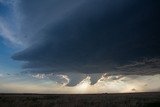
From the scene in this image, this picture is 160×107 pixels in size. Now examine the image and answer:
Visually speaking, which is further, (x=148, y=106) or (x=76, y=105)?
(x=76, y=105)

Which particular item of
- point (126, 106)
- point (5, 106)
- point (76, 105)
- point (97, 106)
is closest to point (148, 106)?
point (126, 106)

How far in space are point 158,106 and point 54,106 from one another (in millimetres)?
10199

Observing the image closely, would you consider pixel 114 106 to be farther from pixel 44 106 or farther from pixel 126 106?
pixel 44 106

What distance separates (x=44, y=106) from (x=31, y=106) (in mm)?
1392

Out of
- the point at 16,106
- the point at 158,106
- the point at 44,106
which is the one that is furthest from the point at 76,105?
the point at 158,106

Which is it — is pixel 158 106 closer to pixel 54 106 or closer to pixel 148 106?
pixel 148 106

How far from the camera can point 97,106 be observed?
1108 inches

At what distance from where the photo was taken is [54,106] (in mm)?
27906

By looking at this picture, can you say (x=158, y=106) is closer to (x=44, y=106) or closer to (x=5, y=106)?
(x=44, y=106)

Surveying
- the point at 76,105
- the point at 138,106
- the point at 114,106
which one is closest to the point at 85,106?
the point at 76,105

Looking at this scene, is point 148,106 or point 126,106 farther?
point 126,106

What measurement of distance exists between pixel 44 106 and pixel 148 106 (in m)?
10.6

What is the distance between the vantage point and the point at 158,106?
24.5 m

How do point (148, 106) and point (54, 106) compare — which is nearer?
point (148, 106)
